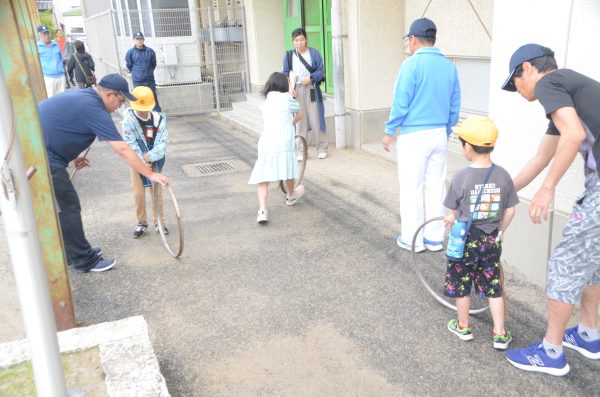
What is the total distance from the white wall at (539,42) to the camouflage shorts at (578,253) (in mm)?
820

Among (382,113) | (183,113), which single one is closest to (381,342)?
(382,113)

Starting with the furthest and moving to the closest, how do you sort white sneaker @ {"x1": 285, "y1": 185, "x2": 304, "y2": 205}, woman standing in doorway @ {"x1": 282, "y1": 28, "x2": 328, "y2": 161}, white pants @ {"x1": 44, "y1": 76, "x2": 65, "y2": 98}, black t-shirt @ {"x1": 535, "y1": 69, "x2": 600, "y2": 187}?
white pants @ {"x1": 44, "y1": 76, "x2": 65, "y2": 98}
woman standing in doorway @ {"x1": 282, "y1": 28, "x2": 328, "y2": 161}
white sneaker @ {"x1": 285, "y1": 185, "x2": 304, "y2": 205}
black t-shirt @ {"x1": 535, "y1": 69, "x2": 600, "y2": 187}

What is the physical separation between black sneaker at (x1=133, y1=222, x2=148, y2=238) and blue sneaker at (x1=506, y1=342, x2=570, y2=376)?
12.4 ft

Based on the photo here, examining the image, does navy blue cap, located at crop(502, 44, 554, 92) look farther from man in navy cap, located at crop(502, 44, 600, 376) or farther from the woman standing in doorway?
→ the woman standing in doorway

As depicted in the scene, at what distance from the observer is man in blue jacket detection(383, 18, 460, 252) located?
4.43 meters

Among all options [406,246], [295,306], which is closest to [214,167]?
[406,246]

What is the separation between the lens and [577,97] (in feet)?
8.92

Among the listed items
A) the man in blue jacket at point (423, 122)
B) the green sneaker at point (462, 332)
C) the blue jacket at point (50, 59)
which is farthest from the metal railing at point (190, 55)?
the green sneaker at point (462, 332)

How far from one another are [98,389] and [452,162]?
217 inches

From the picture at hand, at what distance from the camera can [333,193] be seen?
664cm

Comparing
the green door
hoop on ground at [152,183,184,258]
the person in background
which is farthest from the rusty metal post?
the person in background

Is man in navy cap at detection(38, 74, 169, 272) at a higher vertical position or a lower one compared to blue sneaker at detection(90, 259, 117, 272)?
higher

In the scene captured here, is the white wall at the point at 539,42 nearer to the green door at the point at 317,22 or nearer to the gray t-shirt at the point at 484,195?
the gray t-shirt at the point at 484,195

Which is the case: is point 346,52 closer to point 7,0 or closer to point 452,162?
point 452,162
